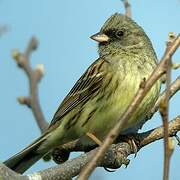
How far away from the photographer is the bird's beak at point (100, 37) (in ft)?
14.1

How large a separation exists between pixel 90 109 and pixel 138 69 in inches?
18.4

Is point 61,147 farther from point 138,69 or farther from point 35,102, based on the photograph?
point 35,102

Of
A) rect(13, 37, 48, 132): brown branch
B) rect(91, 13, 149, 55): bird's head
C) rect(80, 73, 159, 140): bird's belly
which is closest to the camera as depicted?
rect(13, 37, 48, 132): brown branch

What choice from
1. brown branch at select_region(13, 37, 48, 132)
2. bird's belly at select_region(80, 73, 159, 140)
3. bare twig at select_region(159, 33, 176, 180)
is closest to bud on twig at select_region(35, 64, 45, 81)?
brown branch at select_region(13, 37, 48, 132)

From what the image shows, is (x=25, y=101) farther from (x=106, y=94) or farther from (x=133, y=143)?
(x=106, y=94)

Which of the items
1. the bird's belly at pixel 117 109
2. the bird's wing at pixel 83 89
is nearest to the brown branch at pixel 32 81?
the bird's belly at pixel 117 109

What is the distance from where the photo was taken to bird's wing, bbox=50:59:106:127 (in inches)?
163

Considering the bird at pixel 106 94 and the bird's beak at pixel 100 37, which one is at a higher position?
the bird's beak at pixel 100 37

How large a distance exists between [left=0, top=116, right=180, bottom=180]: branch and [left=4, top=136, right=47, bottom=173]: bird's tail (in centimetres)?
56

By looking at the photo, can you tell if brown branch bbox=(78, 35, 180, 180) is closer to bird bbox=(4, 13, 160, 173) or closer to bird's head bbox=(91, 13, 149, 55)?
bird bbox=(4, 13, 160, 173)

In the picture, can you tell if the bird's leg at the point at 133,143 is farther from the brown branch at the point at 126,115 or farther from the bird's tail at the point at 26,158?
the brown branch at the point at 126,115

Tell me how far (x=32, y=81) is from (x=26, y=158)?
1633 millimetres

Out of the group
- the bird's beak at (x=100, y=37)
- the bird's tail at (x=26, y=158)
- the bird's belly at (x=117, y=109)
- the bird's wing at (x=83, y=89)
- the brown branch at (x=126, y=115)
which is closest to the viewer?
the brown branch at (x=126, y=115)

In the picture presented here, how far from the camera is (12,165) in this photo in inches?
131
